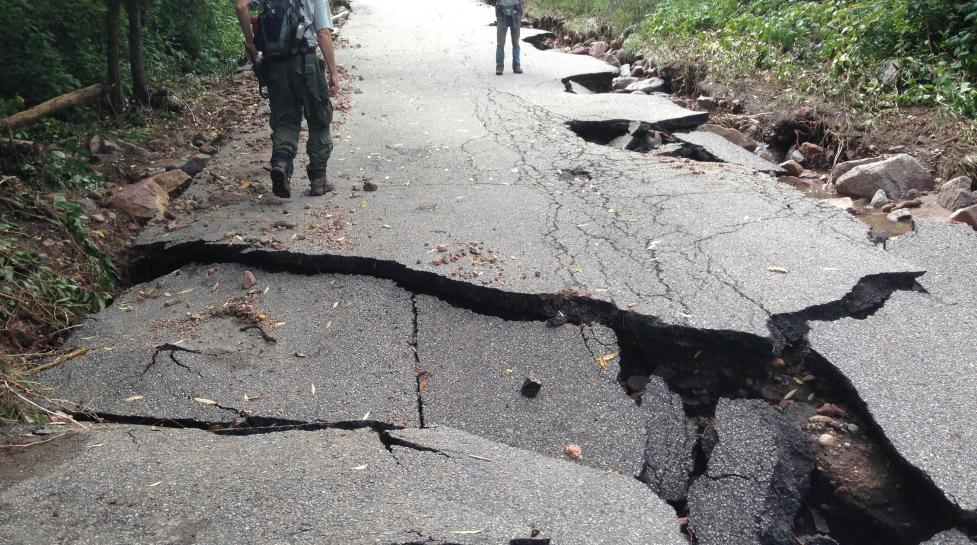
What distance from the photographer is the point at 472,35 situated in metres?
13.9

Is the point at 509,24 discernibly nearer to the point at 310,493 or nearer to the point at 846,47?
the point at 846,47

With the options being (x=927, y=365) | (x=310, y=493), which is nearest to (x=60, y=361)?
(x=310, y=493)

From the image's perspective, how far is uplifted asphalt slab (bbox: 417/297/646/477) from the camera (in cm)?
288

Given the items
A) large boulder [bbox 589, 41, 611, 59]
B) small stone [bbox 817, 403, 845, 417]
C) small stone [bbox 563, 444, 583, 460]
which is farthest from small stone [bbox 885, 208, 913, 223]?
large boulder [bbox 589, 41, 611, 59]

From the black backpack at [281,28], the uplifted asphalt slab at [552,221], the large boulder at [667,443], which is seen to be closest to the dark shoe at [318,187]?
the uplifted asphalt slab at [552,221]

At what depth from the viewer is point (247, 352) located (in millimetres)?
3438

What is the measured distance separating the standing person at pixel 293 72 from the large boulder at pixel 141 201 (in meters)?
0.81

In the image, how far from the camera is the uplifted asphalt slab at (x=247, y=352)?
305cm

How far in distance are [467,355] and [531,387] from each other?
406 millimetres

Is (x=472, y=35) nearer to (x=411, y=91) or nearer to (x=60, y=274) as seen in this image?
(x=411, y=91)

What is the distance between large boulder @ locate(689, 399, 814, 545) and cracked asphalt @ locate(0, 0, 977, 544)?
0.01 meters

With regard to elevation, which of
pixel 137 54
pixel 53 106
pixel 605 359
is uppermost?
pixel 137 54

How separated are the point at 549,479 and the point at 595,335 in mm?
1027

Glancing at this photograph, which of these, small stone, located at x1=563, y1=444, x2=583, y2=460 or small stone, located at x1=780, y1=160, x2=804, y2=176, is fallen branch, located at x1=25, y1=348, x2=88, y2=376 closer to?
small stone, located at x1=563, y1=444, x2=583, y2=460
